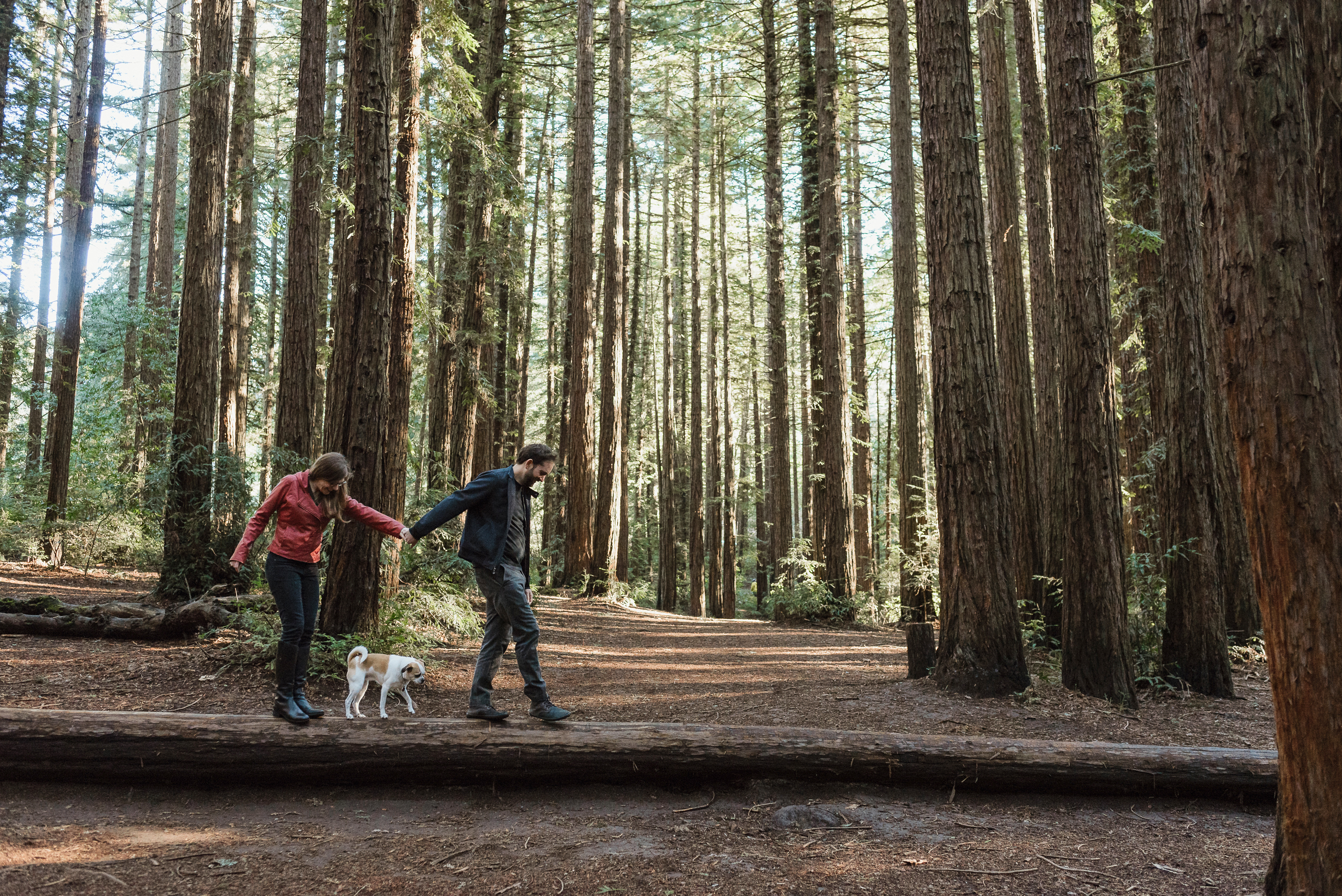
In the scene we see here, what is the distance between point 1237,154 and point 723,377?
2416cm

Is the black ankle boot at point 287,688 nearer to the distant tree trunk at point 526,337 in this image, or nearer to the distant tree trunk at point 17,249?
the distant tree trunk at point 17,249

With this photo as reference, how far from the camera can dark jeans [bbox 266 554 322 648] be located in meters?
5.55

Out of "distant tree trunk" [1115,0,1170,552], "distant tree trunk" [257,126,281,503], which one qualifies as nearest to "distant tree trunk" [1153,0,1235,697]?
"distant tree trunk" [1115,0,1170,552]

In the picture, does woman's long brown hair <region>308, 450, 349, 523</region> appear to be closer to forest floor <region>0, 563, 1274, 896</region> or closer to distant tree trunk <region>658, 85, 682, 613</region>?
forest floor <region>0, 563, 1274, 896</region>

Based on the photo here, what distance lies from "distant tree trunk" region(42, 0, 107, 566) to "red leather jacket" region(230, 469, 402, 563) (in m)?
12.9

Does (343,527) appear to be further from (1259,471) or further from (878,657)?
(1259,471)

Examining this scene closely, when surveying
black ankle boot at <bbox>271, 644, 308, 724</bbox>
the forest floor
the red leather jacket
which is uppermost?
the red leather jacket

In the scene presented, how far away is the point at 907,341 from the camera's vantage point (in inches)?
549

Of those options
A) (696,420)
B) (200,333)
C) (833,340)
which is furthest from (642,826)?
(696,420)

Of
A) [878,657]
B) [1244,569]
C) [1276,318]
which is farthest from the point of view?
[878,657]

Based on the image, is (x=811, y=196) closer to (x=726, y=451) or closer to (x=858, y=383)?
(x=858, y=383)

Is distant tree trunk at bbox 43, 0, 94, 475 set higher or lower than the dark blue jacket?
higher

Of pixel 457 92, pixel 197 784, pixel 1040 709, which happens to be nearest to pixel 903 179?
pixel 457 92

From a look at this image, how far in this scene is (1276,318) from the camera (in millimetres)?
3172
